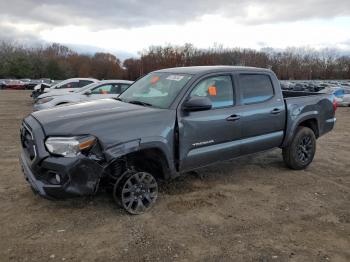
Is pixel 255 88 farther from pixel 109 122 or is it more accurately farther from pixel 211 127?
pixel 109 122

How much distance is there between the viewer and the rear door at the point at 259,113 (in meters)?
5.51

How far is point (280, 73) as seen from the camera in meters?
107

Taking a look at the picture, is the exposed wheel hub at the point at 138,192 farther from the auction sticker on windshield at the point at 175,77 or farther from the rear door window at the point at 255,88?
the rear door window at the point at 255,88

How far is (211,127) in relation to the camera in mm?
5004

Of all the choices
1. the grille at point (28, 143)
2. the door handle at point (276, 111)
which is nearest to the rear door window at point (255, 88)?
the door handle at point (276, 111)

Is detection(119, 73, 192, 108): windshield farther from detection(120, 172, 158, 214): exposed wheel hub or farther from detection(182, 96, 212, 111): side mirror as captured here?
detection(120, 172, 158, 214): exposed wheel hub

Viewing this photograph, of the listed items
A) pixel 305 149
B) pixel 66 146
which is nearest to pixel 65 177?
pixel 66 146

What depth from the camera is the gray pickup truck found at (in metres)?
4.03

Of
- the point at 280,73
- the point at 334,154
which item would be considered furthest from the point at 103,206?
the point at 280,73

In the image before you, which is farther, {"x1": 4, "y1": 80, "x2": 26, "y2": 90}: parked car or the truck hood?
{"x1": 4, "y1": 80, "x2": 26, "y2": 90}: parked car

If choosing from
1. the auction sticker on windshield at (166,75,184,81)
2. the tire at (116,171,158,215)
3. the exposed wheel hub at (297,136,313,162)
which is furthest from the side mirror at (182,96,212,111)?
the exposed wheel hub at (297,136,313,162)

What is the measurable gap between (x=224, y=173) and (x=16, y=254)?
3.68 m

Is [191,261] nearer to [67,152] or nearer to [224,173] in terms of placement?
[67,152]

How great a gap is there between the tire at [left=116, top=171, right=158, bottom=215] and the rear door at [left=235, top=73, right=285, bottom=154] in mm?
1632
